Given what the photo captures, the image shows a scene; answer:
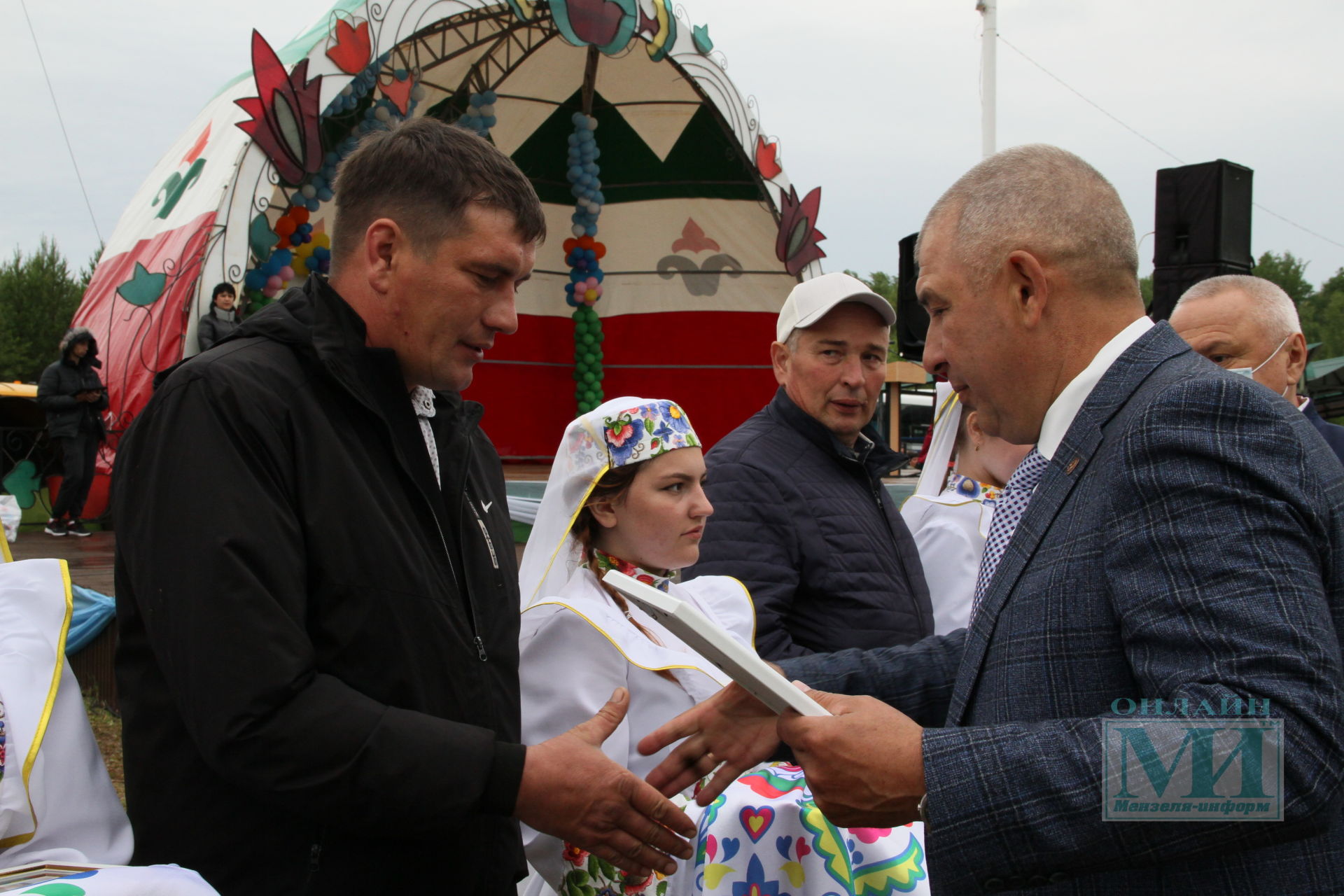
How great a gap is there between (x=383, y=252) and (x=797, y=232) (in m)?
9.54

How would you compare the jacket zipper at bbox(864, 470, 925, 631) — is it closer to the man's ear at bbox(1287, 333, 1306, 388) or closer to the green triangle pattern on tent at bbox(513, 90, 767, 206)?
the man's ear at bbox(1287, 333, 1306, 388)

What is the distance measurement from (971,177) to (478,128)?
10.7 m

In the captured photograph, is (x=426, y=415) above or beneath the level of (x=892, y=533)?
above

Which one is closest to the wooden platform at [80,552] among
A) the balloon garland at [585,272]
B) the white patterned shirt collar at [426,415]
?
the white patterned shirt collar at [426,415]

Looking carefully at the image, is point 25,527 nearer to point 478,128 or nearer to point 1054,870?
point 478,128

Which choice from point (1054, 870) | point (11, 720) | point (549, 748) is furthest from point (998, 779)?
point (11, 720)

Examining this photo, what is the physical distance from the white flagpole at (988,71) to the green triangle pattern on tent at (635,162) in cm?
410

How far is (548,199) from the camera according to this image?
13.4m

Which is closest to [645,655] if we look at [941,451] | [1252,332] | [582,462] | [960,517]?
[582,462]

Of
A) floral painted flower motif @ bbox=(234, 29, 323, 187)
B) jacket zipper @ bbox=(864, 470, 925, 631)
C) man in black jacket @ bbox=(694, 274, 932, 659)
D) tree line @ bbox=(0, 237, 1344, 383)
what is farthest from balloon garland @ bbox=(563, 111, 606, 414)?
tree line @ bbox=(0, 237, 1344, 383)

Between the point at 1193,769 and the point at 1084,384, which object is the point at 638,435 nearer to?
the point at 1084,384

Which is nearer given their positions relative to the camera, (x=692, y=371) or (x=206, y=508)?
(x=206, y=508)

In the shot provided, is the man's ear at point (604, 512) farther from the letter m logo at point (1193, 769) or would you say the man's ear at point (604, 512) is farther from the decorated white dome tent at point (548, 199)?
the decorated white dome tent at point (548, 199)

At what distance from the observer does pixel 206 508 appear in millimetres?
1471
